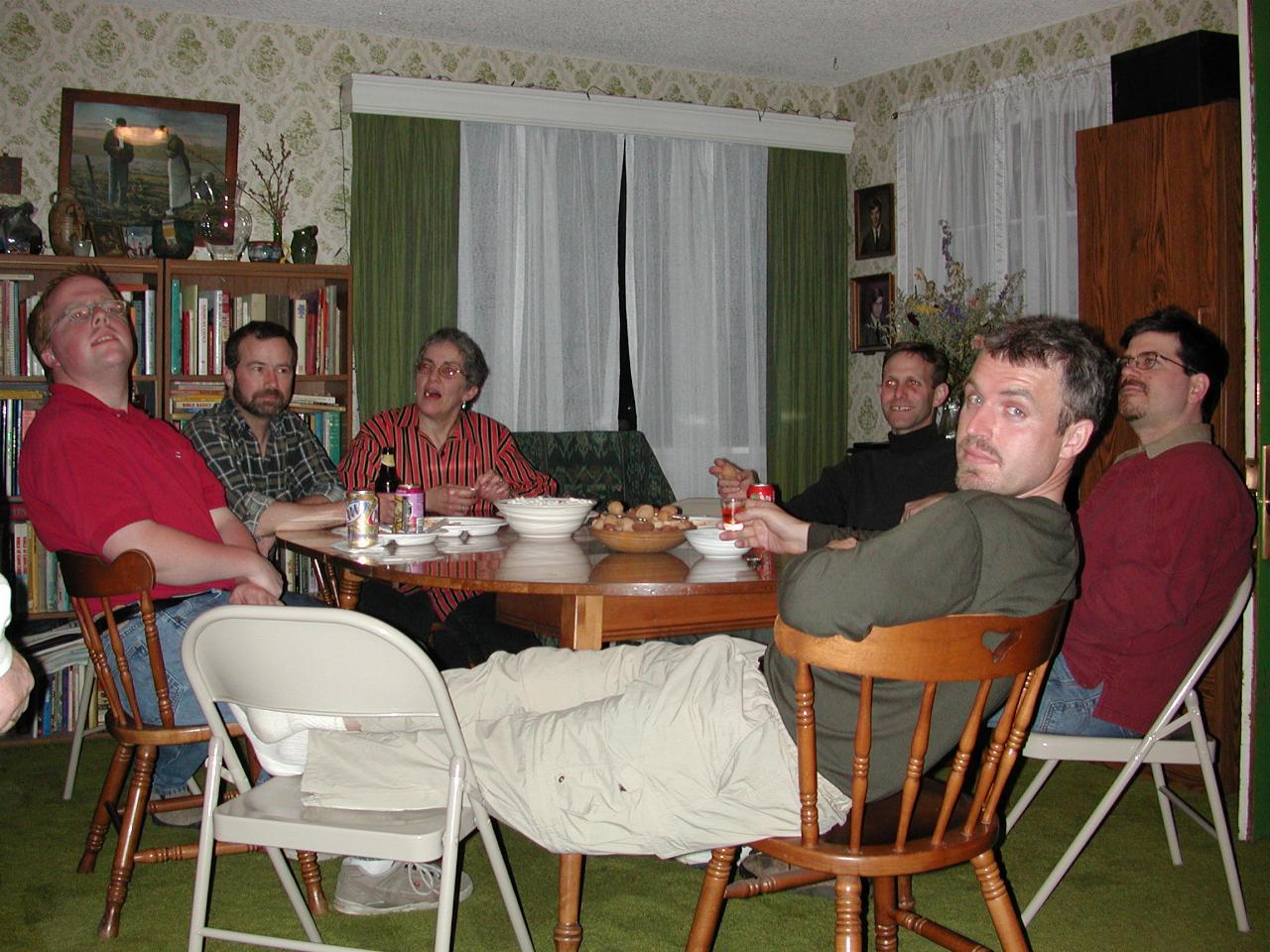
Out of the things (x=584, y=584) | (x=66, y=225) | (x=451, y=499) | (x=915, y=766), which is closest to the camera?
(x=915, y=766)

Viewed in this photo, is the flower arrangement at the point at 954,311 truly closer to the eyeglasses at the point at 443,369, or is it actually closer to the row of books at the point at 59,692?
the eyeglasses at the point at 443,369

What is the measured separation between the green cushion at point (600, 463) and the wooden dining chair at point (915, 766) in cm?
320

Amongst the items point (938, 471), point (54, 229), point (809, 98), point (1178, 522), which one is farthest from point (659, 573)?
point (809, 98)

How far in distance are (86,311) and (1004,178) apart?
388cm

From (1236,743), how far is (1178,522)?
1.26 metres

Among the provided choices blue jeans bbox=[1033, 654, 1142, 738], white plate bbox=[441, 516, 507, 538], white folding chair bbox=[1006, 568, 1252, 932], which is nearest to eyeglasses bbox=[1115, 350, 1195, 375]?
white folding chair bbox=[1006, 568, 1252, 932]

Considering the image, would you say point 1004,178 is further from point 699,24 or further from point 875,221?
point 699,24

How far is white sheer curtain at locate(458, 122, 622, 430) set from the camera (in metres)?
5.22

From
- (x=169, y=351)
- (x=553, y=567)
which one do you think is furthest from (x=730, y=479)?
(x=169, y=351)

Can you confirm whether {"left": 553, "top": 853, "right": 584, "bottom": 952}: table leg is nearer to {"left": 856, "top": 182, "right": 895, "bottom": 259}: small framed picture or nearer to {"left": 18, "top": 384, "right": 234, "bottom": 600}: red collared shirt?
{"left": 18, "top": 384, "right": 234, "bottom": 600}: red collared shirt

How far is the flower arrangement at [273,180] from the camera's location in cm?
484

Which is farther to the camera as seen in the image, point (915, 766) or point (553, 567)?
point (553, 567)

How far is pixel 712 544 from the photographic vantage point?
8.47 ft

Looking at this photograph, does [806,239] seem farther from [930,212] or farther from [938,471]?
[938,471]
